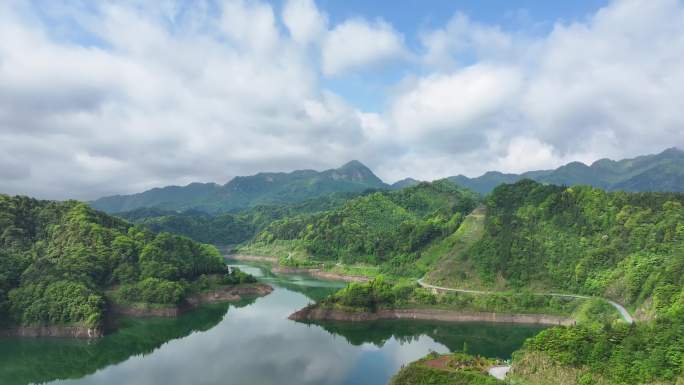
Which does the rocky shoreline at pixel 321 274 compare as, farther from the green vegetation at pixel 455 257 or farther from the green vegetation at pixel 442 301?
the green vegetation at pixel 442 301

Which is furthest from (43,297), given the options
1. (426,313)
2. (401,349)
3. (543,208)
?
(543,208)

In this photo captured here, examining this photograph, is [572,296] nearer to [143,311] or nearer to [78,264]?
[143,311]

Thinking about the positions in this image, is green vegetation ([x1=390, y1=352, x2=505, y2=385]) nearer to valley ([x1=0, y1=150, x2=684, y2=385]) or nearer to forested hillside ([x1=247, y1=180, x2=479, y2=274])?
valley ([x1=0, y1=150, x2=684, y2=385])

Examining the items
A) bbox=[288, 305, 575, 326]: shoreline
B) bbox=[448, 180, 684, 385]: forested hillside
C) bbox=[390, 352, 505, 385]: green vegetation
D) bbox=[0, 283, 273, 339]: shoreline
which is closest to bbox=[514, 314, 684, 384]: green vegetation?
bbox=[448, 180, 684, 385]: forested hillside

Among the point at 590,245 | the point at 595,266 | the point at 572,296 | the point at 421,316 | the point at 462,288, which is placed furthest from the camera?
the point at 462,288

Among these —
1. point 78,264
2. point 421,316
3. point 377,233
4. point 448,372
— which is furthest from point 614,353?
point 377,233

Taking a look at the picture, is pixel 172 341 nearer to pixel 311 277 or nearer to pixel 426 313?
pixel 426 313
